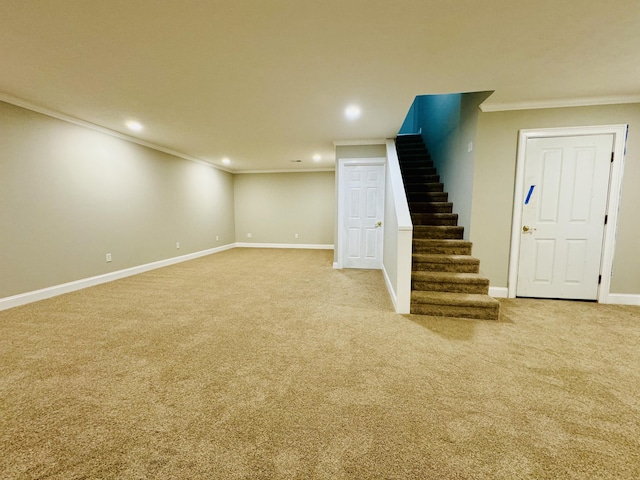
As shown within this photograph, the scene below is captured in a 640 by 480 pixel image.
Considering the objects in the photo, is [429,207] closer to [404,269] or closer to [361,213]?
[361,213]

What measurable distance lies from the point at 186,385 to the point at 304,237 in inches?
246

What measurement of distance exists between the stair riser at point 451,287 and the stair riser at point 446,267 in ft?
0.86

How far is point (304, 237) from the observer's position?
785 centimetres

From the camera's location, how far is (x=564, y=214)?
324 cm

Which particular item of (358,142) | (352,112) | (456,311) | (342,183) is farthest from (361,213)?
(456,311)

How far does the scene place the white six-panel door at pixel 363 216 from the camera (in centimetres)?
503

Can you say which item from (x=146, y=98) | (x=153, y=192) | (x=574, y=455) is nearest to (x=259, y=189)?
(x=153, y=192)

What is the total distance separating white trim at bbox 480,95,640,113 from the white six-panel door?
199 centimetres

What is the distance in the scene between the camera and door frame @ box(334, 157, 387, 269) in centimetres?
492

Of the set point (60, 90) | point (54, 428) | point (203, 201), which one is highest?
point (60, 90)

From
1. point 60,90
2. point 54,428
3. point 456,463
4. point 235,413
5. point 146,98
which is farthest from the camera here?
point 146,98

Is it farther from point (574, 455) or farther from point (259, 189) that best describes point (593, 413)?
point (259, 189)

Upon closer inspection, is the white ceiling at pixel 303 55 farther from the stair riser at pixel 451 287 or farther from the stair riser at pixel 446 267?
the stair riser at pixel 451 287

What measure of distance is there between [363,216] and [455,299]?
2602 millimetres
